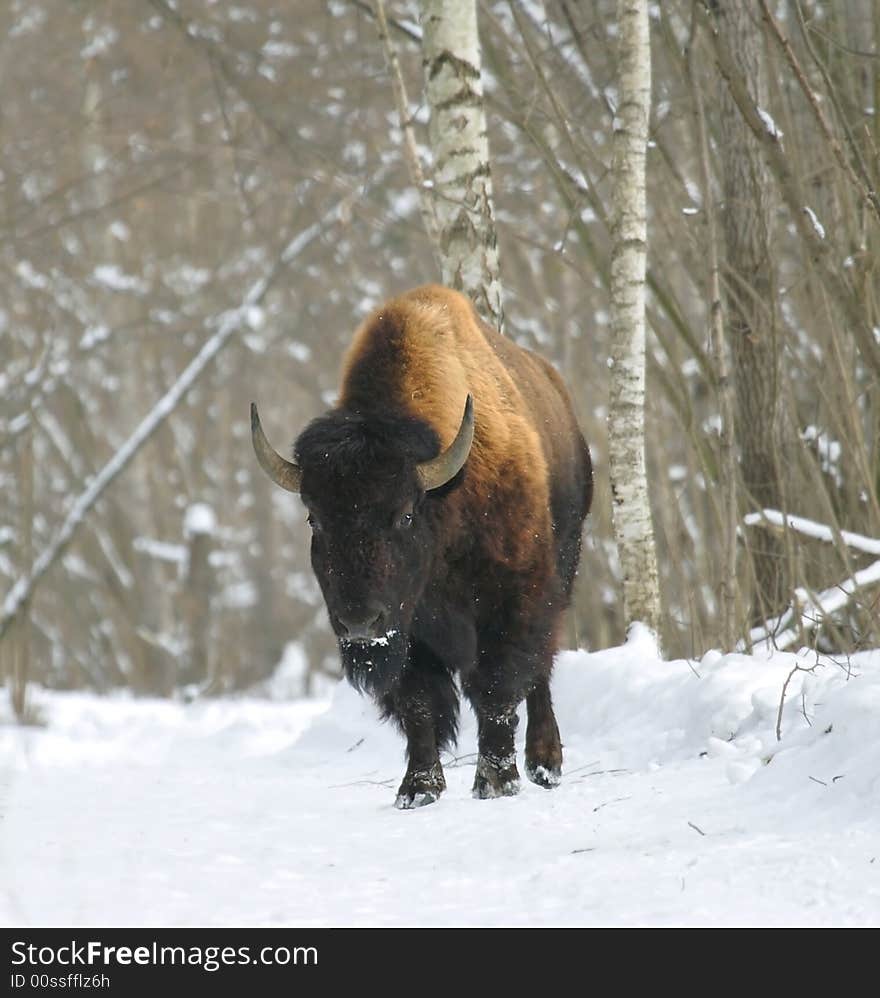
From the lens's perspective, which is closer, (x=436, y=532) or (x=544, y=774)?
(x=436, y=532)

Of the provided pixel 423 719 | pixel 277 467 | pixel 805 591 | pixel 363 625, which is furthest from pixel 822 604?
pixel 277 467

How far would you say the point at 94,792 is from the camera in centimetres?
577

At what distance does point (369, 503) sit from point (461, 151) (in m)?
3.37

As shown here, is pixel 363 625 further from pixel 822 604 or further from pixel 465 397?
pixel 822 604

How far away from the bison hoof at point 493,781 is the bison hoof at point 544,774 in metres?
0.27

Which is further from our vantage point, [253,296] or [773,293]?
[253,296]

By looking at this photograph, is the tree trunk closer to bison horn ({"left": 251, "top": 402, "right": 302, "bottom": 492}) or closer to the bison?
the bison

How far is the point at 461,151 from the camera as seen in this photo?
7.53 meters

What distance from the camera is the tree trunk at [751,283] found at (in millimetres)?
7590

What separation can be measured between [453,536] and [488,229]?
2.85 metres

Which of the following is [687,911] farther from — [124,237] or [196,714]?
[124,237]

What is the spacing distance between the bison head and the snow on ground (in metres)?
0.75
